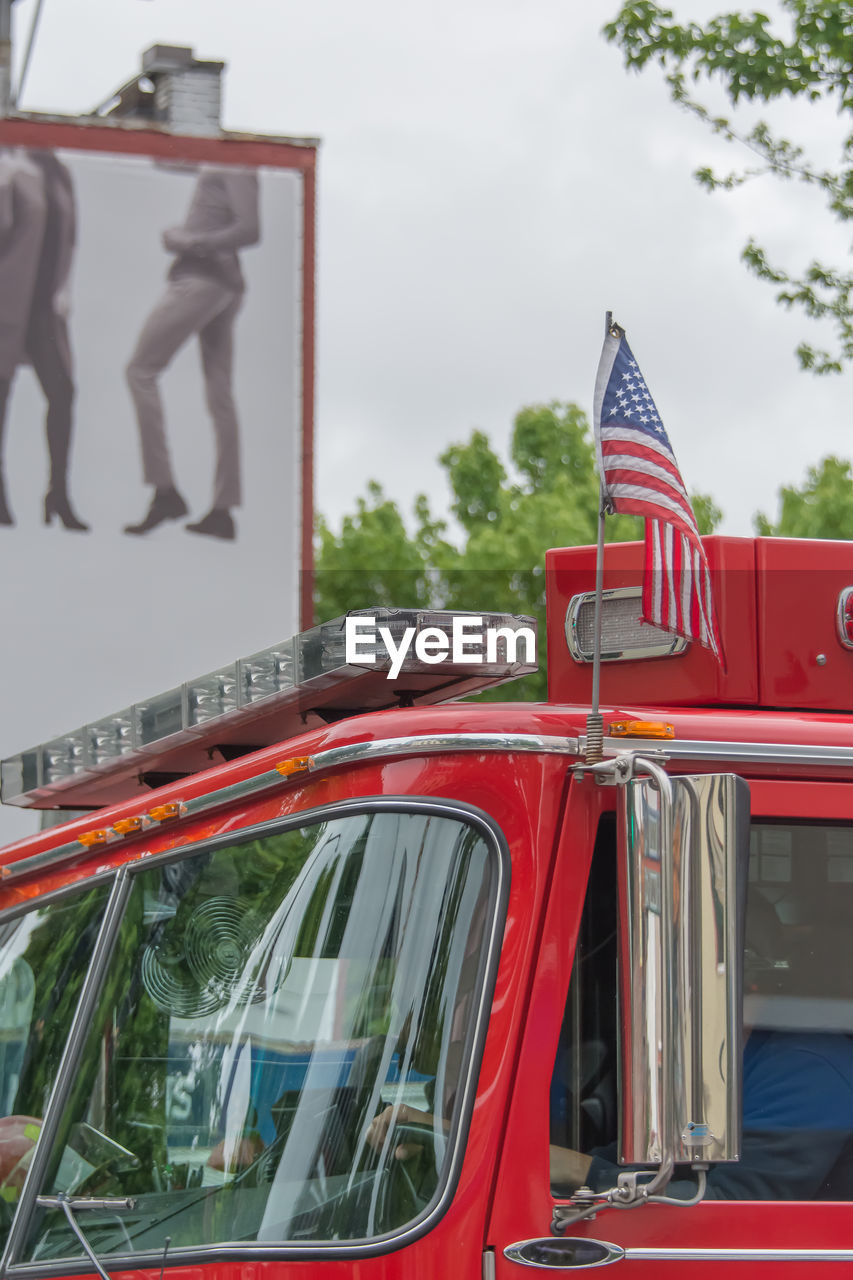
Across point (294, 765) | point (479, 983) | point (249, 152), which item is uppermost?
point (249, 152)

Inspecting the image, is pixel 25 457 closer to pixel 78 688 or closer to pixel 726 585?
pixel 78 688

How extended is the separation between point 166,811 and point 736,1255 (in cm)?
131

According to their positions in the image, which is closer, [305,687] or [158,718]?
[305,687]

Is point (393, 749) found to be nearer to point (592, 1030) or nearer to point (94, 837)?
point (592, 1030)

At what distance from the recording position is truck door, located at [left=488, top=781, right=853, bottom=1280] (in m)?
2.62

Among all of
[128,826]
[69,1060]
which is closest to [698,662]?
[128,826]

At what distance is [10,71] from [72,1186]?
57.2 feet

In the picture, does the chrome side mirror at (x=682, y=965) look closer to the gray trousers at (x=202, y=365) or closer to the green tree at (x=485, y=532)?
the gray trousers at (x=202, y=365)

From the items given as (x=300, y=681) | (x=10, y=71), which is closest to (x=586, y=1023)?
(x=300, y=681)

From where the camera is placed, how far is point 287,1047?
9.36 ft

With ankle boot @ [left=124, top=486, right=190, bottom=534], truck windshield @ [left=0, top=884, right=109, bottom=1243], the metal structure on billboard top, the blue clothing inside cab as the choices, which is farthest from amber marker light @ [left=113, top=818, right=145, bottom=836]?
ankle boot @ [left=124, top=486, right=190, bottom=534]

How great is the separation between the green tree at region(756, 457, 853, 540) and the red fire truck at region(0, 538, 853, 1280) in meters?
22.3

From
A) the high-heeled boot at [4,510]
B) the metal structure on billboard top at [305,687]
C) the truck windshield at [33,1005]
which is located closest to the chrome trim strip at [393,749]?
the metal structure on billboard top at [305,687]

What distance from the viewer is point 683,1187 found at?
2.76m
